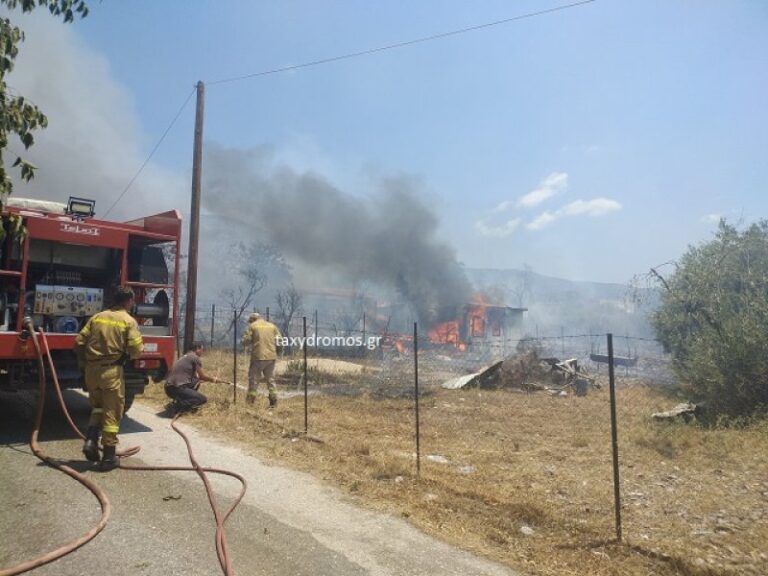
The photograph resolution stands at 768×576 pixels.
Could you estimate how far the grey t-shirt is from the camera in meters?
7.20

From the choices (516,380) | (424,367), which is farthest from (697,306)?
(424,367)

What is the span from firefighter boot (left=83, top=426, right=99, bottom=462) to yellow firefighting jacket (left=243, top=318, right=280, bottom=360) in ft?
12.0

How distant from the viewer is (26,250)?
216 inches

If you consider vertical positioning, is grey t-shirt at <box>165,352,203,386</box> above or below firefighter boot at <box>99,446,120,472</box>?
above

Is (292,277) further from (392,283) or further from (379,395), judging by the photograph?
(379,395)

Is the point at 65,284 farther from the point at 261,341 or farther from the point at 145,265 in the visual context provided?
the point at 261,341

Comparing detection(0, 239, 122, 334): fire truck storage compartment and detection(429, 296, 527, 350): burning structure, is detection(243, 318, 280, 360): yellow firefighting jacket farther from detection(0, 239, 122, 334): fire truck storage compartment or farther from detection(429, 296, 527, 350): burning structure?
detection(429, 296, 527, 350): burning structure

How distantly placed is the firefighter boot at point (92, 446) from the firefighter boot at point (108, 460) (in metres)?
0.08

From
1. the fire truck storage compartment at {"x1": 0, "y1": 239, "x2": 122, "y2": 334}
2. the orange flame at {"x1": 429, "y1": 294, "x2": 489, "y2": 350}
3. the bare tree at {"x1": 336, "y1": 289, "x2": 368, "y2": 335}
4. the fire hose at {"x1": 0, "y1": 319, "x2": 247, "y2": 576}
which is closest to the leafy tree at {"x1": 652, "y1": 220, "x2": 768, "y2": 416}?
the fire hose at {"x1": 0, "y1": 319, "x2": 247, "y2": 576}

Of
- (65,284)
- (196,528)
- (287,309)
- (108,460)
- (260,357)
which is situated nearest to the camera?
(196,528)

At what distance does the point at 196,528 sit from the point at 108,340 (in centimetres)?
207

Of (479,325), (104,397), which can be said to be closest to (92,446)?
(104,397)

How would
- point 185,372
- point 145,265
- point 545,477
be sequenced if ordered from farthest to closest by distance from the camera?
point 185,372 < point 145,265 < point 545,477

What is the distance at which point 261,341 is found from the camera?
8.35 meters
